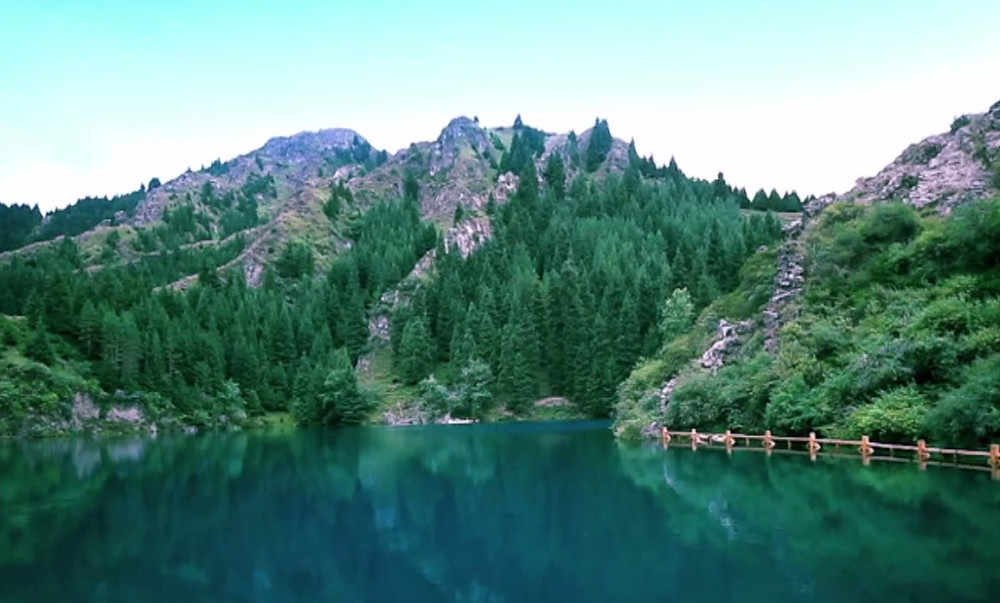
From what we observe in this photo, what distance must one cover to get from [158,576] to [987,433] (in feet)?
98.8

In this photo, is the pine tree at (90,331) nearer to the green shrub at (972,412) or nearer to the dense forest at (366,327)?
the dense forest at (366,327)

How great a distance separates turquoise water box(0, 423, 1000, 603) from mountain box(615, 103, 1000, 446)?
3.92 m

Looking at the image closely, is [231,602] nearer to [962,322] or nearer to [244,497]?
[244,497]

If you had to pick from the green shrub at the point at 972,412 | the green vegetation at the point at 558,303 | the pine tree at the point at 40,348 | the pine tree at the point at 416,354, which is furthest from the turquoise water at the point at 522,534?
the pine tree at the point at 416,354

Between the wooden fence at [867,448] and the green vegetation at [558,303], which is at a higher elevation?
the green vegetation at [558,303]

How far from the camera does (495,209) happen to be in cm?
18162

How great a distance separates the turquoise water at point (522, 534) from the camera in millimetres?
16734

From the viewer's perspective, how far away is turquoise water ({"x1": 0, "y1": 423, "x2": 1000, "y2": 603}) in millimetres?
16734

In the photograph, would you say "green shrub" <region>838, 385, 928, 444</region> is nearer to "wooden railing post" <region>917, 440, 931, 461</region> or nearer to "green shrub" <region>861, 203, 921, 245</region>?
"wooden railing post" <region>917, 440, 931, 461</region>

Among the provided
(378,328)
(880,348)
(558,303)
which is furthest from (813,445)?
(378,328)

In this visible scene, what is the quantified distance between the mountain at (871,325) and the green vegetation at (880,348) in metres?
0.09

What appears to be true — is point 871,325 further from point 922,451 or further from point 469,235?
point 469,235

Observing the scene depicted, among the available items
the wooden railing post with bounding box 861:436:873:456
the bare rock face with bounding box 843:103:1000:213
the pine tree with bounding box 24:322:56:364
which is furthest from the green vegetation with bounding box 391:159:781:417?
the wooden railing post with bounding box 861:436:873:456

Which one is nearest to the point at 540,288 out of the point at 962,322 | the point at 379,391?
the point at 379,391
